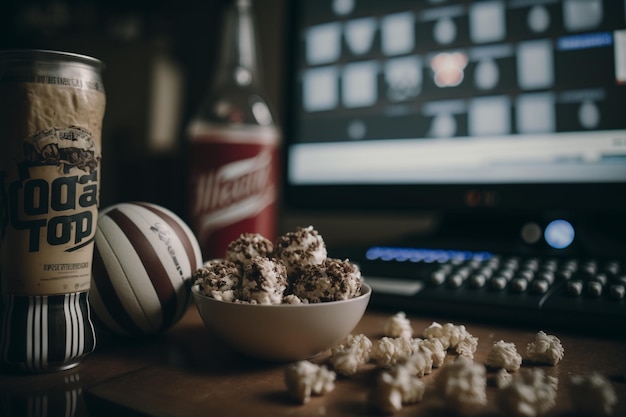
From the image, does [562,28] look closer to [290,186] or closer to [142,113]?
[290,186]

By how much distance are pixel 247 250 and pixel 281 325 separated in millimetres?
101

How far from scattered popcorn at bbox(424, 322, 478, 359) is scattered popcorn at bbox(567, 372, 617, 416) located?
0.11 meters

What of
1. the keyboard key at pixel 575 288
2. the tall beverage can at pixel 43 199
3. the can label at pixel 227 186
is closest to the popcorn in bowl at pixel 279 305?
the tall beverage can at pixel 43 199

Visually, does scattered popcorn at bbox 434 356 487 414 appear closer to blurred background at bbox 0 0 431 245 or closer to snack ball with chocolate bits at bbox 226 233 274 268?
snack ball with chocolate bits at bbox 226 233 274 268

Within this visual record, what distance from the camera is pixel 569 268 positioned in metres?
0.55

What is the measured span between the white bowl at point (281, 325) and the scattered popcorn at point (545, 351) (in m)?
0.14

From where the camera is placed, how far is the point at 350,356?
36cm

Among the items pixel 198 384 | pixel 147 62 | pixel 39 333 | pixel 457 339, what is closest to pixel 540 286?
pixel 457 339

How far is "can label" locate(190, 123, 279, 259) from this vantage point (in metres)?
0.79

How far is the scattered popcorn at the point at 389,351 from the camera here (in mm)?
376

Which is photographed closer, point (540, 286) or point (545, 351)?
point (545, 351)

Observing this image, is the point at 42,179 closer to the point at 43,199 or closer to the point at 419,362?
the point at 43,199

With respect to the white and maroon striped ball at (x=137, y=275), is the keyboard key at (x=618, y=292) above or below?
below

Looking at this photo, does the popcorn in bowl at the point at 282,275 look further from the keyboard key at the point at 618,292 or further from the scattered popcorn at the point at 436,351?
the keyboard key at the point at 618,292
